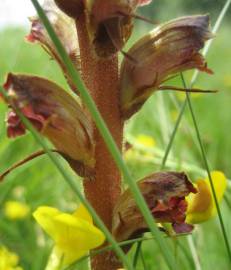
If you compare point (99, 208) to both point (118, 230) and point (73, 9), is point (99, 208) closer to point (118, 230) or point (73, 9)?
point (118, 230)

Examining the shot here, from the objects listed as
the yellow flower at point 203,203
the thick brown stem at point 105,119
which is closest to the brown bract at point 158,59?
the thick brown stem at point 105,119

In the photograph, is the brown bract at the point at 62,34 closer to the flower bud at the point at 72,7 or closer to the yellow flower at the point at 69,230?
the flower bud at the point at 72,7

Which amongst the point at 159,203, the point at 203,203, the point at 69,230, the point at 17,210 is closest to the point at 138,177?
the point at 17,210

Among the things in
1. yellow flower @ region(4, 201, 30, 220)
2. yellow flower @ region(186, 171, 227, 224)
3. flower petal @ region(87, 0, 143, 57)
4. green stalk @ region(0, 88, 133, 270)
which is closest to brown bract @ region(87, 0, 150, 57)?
flower petal @ region(87, 0, 143, 57)

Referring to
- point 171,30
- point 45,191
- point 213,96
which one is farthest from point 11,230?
point 213,96

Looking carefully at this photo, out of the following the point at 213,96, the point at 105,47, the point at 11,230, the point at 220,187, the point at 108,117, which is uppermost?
the point at 105,47

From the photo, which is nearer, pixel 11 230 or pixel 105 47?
pixel 105 47
